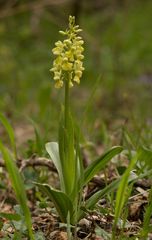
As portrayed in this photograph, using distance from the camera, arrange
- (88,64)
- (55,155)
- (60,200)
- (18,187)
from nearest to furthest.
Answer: (18,187), (60,200), (55,155), (88,64)

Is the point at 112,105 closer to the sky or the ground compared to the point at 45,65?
closer to the ground

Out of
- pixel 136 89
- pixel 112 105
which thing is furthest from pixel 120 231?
pixel 136 89

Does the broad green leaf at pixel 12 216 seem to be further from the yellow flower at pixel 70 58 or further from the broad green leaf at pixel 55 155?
the yellow flower at pixel 70 58

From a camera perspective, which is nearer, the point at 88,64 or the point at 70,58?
the point at 70,58

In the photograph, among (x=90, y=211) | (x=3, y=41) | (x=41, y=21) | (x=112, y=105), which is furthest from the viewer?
(x=41, y=21)

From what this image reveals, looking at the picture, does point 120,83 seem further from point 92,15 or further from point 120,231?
point 120,231

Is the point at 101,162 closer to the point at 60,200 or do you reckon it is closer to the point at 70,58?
the point at 60,200

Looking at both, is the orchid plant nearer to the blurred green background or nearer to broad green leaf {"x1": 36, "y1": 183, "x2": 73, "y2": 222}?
broad green leaf {"x1": 36, "y1": 183, "x2": 73, "y2": 222}

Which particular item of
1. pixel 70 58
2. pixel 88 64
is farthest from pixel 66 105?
pixel 88 64
